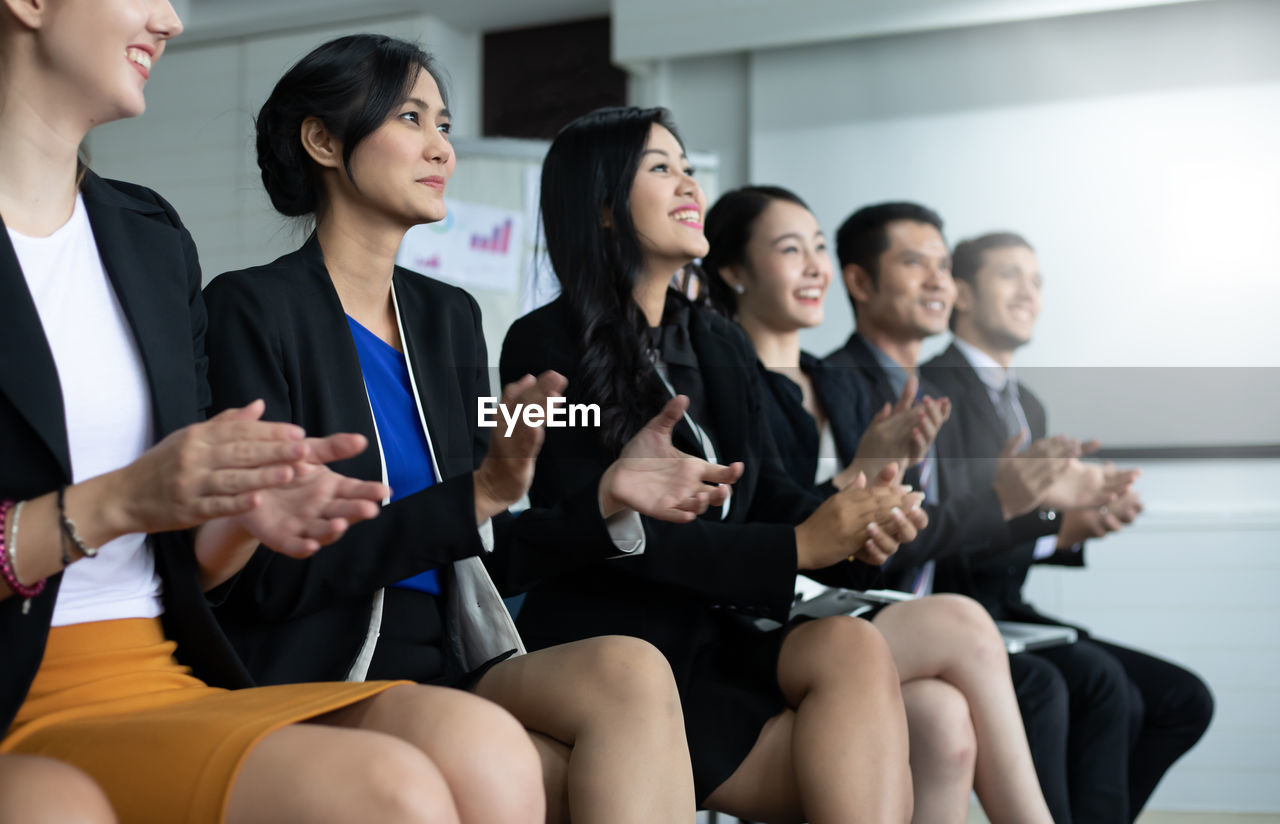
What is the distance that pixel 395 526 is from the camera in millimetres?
917

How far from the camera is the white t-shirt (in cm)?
82

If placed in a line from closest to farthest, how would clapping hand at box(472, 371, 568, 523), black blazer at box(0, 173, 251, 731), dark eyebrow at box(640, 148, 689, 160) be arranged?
black blazer at box(0, 173, 251, 731), clapping hand at box(472, 371, 568, 523), dark eyebrow at box(640, 148, 689, 160)

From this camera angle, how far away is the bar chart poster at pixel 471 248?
5.19ft

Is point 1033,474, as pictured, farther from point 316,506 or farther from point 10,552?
point 10,552

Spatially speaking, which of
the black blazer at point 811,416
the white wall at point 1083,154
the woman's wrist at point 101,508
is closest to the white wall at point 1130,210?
the white wall at point 1083,154

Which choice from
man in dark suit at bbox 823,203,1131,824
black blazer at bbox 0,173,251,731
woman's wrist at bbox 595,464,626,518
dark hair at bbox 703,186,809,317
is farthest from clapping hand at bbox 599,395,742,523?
dark hair at bbox 703,186,809,317

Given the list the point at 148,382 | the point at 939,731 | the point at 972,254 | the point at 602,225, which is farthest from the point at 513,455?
the point at 972,254

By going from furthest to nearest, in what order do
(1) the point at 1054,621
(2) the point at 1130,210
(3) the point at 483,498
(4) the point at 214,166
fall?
(2) the point at 1130,210 < (1) the point at 1054,621 < (4) the point at 214,166 < (3) the point at 483,498

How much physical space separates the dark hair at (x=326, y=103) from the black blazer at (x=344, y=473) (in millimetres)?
75

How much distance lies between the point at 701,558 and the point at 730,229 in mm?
819

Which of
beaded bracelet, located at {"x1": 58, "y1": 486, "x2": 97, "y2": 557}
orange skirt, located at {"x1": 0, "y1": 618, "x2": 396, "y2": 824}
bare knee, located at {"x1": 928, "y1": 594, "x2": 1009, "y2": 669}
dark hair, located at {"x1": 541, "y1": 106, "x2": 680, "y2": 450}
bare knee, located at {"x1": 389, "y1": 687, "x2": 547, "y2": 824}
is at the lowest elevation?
bare knee, located at {"x1": 928, "y1": 594, "x2": 1009, "y2": 669}

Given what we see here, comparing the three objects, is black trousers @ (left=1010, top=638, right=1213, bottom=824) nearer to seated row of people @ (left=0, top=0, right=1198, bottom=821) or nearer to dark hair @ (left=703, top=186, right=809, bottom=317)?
seated row of people @ (left=0, top=0, right=1198, bottom=821)

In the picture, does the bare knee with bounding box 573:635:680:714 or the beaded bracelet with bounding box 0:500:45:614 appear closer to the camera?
the beaded bracelet with bounding box 0:500:45:614

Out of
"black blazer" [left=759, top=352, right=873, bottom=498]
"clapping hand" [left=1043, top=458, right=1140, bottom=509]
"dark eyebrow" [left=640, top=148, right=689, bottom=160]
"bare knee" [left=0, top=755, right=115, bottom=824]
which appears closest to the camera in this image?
"bare knee" [left=0, top=755, right=115, bottom=824]
